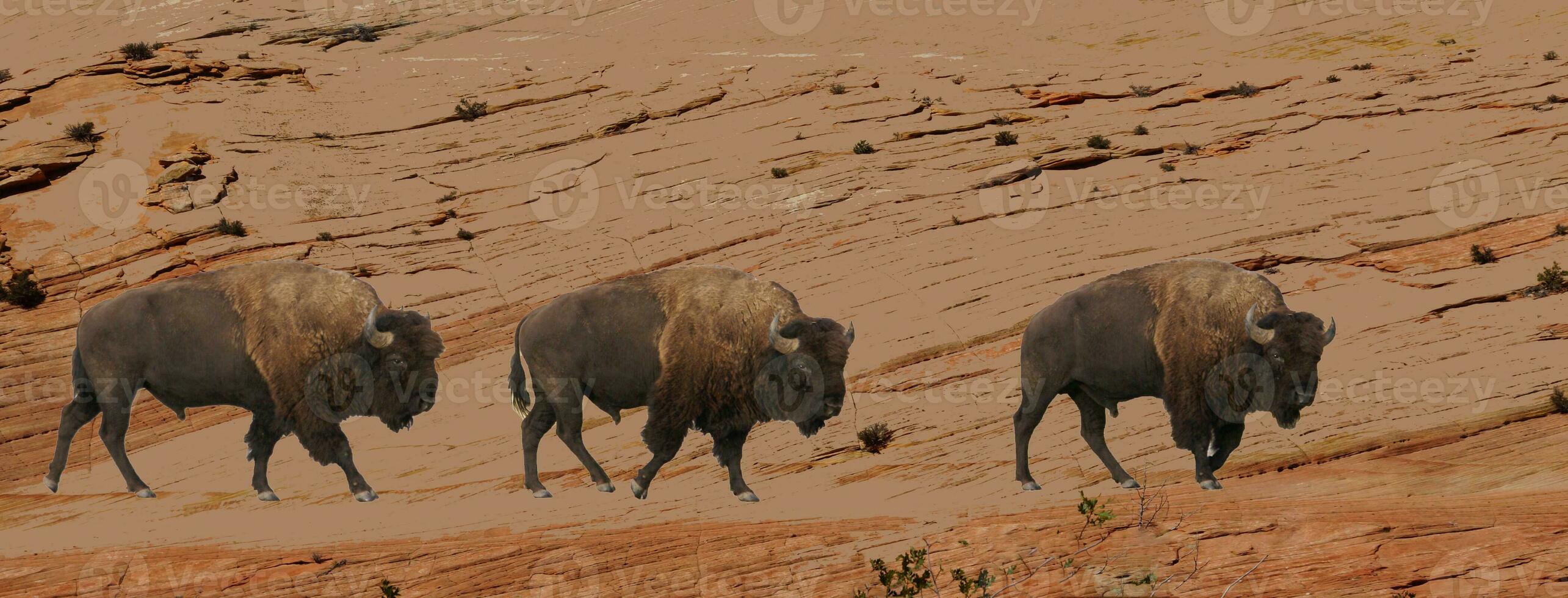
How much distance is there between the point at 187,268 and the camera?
2330 cm

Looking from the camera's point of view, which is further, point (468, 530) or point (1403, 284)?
point (1403, 284)

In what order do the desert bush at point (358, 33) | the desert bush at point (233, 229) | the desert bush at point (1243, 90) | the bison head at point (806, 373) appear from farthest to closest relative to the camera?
the desert bush at point (358, 33)
the desert bush at point (1243, 90)
the desert bush at point (233, 229)
the bison head at point (806, 373)

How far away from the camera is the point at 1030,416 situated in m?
17.0

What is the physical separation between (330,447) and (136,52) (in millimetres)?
18687

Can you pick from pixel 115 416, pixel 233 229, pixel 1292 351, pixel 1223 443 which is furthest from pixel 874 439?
pixel 233 229

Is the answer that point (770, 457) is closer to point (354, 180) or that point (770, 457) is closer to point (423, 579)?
point (423, 579)

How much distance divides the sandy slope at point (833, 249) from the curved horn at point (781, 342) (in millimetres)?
1990

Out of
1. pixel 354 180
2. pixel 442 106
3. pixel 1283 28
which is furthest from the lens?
pixel 1283 28

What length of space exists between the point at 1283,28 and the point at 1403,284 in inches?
733

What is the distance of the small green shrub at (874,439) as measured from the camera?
60.9 ft

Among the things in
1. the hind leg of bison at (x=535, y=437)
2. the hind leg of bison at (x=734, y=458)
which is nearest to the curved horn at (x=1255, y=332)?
the hind leg of bison at (x=734, y=458)

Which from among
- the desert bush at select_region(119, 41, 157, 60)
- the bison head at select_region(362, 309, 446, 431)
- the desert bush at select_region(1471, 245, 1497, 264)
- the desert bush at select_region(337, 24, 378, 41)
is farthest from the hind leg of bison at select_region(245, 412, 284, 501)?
the desert bush at select_region(337, 24, 378, 41)

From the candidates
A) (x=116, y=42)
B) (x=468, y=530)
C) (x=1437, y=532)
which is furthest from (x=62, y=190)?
(x=1437, y=532)

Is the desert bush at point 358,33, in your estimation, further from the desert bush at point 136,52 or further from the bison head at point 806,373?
the bison head at point 806,373
